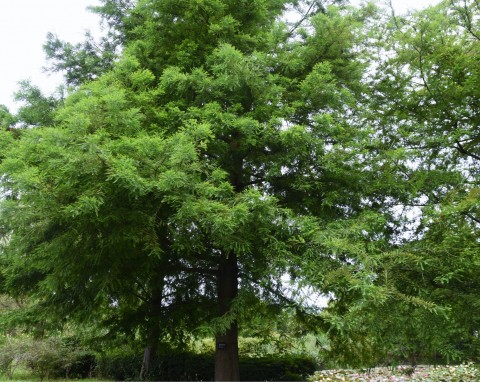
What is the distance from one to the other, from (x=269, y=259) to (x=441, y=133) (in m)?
3.36

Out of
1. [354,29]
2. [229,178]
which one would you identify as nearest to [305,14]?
[354,29]

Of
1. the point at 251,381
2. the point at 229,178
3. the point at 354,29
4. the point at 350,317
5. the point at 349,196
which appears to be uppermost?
the point at 354,29

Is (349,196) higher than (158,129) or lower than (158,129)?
lower

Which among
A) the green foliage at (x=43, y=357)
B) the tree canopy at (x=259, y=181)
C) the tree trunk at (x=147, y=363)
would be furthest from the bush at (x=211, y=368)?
the green foliage at (x=43, y=357)

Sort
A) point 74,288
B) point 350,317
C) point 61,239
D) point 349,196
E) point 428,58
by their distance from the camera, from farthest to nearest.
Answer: point 74,288 < point 349,196 < point 428,58 < point 61,239 < point 350,317

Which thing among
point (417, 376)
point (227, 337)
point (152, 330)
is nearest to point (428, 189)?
point (227, 337)

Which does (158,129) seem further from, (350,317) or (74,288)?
(350,317)

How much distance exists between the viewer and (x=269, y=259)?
607cm

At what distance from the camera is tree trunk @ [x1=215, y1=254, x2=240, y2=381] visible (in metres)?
7.42

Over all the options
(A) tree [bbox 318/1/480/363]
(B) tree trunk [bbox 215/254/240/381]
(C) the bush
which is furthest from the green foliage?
(A) tree [bbox 318/1/480/363]

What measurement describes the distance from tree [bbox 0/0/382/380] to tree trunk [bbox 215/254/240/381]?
3 cm

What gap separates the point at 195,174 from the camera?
5.36 metres

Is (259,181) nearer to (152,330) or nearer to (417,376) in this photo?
(152,330)

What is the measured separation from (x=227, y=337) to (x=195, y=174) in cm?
357
